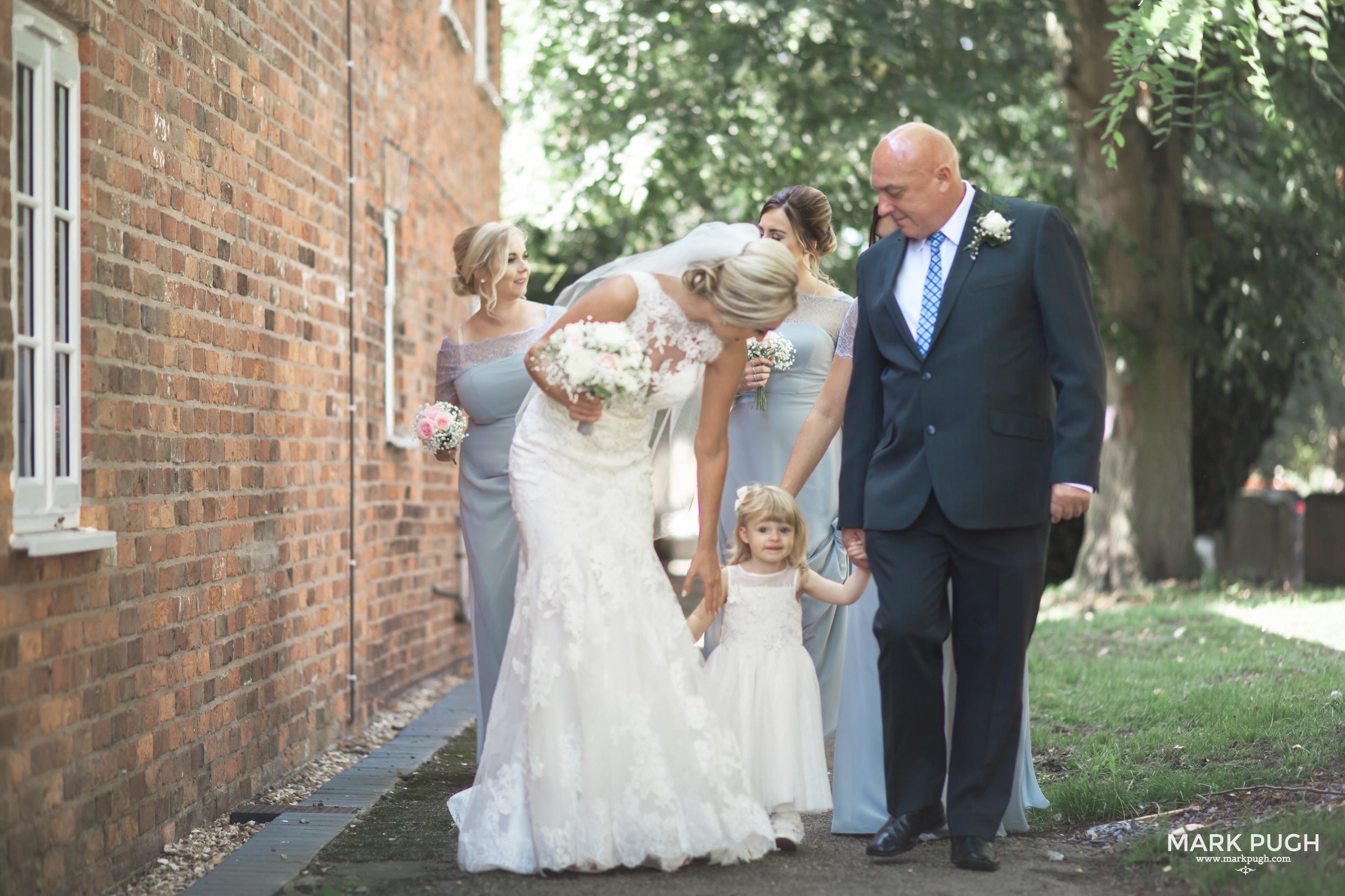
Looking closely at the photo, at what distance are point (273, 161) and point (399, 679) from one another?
11.5ft

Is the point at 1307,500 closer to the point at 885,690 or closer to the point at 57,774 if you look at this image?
the point at 885,690

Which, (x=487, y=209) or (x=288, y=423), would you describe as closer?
(x=288, y=423)

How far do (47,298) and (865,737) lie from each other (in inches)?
115

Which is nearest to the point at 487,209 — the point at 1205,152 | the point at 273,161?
the point at 273,161

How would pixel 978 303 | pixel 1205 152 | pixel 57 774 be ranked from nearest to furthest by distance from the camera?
pixel 57 774 < pixel 978 303 < pixel 1205 152

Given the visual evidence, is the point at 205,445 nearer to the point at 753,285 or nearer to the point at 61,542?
the point at 61,542

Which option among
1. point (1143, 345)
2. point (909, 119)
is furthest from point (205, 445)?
point (1143, 345)

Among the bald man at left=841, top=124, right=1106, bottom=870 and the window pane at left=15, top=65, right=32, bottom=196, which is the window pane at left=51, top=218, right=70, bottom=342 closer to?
the window pane at left=15, top=65, right=32, bottom=196

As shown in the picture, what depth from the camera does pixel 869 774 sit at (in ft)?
15.9

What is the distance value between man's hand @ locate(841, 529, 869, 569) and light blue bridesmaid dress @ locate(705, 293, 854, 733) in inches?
34.5

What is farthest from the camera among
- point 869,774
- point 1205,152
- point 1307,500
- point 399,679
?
point 1205,152

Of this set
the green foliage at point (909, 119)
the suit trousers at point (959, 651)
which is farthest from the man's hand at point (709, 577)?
the green foliage at point (909, 119)

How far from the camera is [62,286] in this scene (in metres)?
4.07

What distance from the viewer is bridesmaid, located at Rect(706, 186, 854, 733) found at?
5516mm
